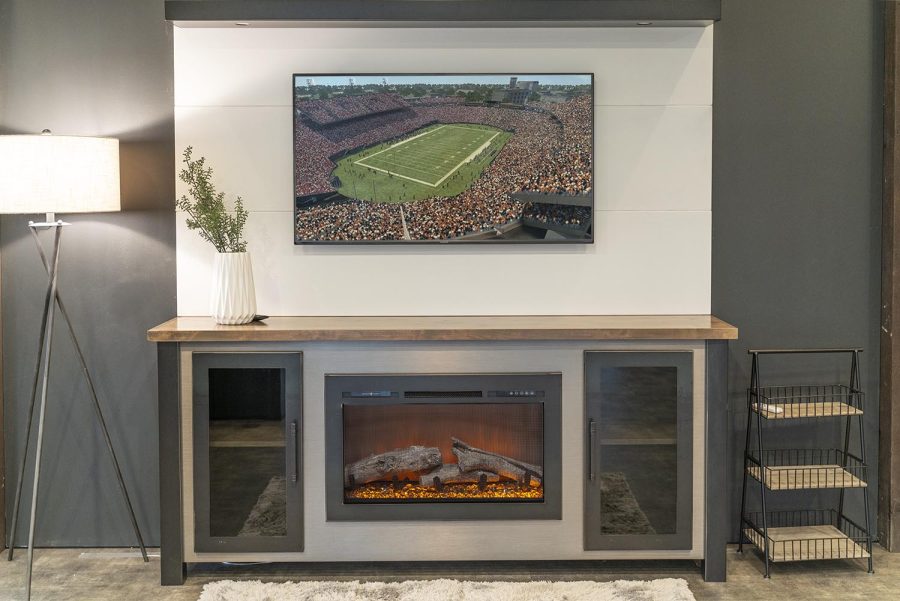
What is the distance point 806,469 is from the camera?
351 cm

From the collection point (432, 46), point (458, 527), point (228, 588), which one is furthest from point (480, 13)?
point (228, 588)

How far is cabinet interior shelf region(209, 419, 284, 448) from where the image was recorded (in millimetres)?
3297

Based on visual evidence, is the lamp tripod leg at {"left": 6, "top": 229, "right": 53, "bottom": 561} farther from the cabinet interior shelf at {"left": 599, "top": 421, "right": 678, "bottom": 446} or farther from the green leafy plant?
the cabinet interior shelf at {"left": 599, "top": 421, "right": 678, "bottom": 446}

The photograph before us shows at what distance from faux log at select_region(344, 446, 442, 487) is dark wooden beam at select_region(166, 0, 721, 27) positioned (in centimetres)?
174

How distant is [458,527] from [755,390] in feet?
4.41

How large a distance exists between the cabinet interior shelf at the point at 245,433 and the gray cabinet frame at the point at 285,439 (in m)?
0.03

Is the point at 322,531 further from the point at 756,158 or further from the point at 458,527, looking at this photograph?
the point at 756,158

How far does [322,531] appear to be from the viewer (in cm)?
334

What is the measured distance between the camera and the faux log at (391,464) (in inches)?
132

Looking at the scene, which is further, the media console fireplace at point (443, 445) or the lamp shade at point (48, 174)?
the media console fireplace at point (443, 445)

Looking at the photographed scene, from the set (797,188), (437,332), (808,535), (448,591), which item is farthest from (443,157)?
(808,535)

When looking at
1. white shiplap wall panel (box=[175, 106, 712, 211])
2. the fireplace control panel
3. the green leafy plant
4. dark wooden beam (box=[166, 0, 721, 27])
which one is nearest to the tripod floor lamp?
the green leafy plant

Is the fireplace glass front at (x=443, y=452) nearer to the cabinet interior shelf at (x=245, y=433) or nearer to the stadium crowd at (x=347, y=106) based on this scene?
the cabinet interior shelf at (x=245, y=433)

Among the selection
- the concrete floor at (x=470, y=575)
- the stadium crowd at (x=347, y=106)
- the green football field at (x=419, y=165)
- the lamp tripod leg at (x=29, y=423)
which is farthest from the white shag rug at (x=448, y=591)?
the stadium crowd at (x=347, y=106)
